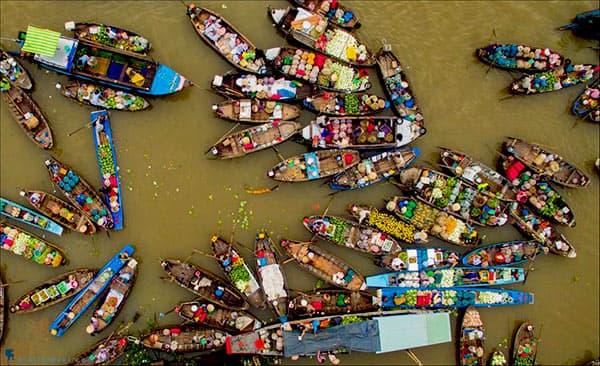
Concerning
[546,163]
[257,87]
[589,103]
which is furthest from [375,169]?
[589,103]

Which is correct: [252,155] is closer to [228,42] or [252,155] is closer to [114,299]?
[228,42]

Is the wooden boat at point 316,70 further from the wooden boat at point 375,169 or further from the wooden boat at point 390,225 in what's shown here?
the wooden boat at point 390,225

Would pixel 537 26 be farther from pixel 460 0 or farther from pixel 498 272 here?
pixel 498 272

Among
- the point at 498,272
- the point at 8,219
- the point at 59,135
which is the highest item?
the point at 59,135

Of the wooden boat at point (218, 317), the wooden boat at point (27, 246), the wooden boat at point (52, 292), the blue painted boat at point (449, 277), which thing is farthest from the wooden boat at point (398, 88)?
the wooden boat at point (27, 246)

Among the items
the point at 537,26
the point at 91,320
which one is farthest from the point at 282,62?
the point at 91,320

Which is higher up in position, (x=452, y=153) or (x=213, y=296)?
(x=452, y=153)

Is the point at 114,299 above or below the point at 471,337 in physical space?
above

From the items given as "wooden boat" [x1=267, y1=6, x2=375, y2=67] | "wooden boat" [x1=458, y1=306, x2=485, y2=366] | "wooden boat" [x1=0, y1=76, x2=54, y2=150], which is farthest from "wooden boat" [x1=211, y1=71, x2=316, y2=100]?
"wooden boat" [x1=458, y1=306, x2=485, y2=366]
